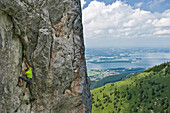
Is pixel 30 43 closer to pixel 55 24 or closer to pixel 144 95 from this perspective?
pixel 55 24

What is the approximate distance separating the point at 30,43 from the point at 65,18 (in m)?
3.80

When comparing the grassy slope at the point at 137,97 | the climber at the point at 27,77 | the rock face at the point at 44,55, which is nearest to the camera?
the rock face at the point at 44,55

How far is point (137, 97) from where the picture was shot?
40156 mm

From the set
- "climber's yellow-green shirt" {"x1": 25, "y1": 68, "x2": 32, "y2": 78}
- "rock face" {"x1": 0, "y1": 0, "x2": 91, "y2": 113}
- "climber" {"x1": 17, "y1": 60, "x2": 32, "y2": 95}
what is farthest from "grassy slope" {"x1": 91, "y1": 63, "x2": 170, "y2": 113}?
"climber's yellow-green shirt" {"x1": 25, "y1": 68, "x2": 32, "y2": 78}

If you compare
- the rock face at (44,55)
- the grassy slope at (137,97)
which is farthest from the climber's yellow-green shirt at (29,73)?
the grassy slope at (137,97)

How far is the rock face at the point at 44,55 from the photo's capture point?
9539mm

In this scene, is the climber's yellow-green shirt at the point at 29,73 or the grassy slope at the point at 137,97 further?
the grassy slope at the point at 137,97

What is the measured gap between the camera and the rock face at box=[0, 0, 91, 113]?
9539mm

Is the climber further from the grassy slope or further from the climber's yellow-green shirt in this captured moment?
the grassy slope

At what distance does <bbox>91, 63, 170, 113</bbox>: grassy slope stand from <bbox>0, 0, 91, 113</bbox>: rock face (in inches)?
1066

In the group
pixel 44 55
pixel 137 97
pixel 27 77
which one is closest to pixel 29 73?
pixel 27 77

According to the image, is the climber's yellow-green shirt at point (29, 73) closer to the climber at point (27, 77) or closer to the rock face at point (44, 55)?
the climber at point (27, 77)

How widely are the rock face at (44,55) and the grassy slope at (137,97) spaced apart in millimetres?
27070

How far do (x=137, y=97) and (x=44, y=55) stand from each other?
3659cm
